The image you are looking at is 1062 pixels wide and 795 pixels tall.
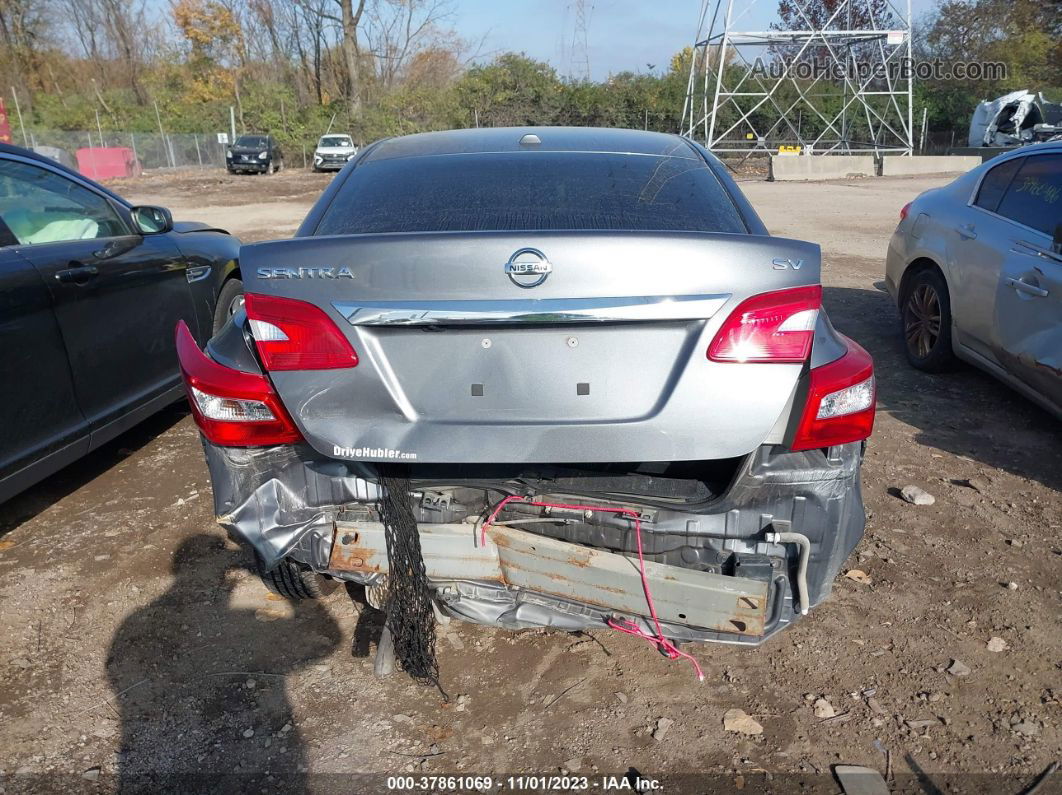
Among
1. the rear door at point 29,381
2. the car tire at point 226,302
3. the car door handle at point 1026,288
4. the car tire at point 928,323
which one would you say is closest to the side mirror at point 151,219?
the car tire at point 226,302

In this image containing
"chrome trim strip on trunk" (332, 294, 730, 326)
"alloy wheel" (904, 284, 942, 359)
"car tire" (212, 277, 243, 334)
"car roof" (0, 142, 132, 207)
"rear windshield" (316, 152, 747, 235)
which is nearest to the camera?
"chrome trim strip on trunk" (332, 294, 730, 326)

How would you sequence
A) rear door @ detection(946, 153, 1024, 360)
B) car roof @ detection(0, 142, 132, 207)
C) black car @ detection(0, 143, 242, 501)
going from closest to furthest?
1. black car @ detection(0, 143, 242, 501)
2. car roof @ detection(0, 142, 132, 207)
3. rear door @ detection(946, 153, 1024, 360)

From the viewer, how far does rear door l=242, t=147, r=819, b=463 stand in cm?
212

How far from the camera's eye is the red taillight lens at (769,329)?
7.01 ft

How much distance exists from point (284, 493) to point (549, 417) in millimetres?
851

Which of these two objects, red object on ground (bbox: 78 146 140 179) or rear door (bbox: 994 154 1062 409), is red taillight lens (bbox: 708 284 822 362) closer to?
rear door (bbox: 994 154 1062 409)

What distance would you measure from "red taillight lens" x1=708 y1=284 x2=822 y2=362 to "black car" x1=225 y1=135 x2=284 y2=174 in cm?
3364

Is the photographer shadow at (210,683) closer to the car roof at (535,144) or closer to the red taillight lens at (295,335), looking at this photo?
the red taillight lens at (295,335)

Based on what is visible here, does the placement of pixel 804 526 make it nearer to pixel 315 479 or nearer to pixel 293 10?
pixel 315 479

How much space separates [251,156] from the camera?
32406mm

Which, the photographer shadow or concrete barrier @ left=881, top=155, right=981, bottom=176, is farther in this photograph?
concrete barrier @ left=881, top=155, right=981, bottom=176

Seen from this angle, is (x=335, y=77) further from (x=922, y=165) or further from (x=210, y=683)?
(x=210, y=683)

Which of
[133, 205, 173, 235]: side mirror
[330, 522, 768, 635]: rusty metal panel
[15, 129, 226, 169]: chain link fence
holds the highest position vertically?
[15, 129, 226, 169]: chain link fence

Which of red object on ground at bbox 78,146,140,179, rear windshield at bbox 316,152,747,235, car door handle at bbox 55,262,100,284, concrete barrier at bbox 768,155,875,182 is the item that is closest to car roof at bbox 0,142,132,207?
car door handle at bbox 55,262,100,284
